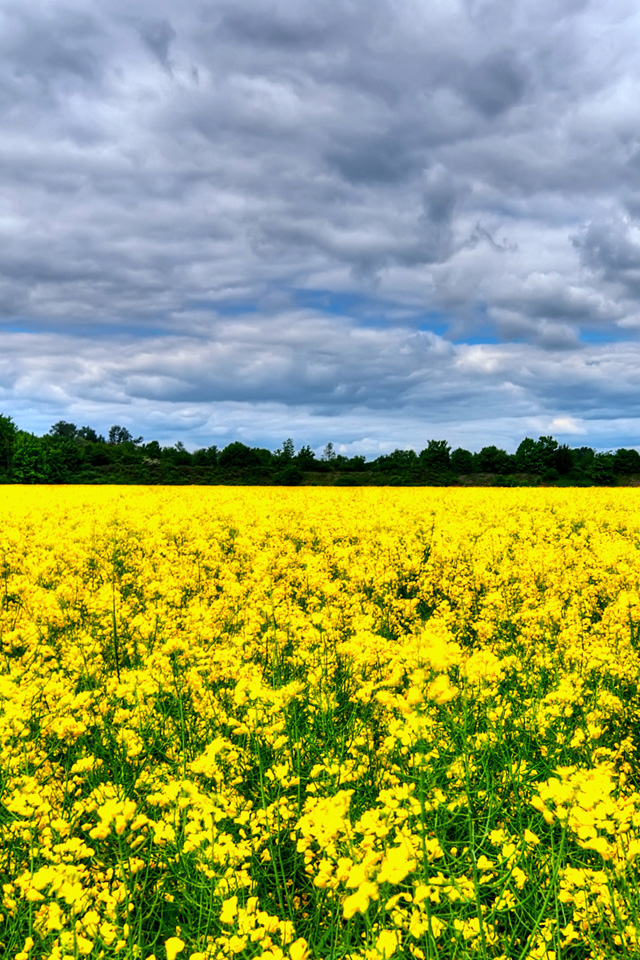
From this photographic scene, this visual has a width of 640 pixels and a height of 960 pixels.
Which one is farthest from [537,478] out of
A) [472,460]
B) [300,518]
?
[300,518]

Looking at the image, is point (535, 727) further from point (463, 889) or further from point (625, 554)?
point (625, 554)

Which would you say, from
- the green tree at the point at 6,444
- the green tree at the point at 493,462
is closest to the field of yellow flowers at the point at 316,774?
the green tree at the point at 493,462

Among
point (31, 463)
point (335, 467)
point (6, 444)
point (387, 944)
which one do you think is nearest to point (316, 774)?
point (387, 944)

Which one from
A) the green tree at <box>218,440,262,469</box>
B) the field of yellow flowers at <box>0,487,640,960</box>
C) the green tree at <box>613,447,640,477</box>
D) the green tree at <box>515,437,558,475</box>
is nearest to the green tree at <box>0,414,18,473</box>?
the green tree at <box>218,440,262,469</box>

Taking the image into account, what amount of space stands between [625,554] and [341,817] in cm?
857

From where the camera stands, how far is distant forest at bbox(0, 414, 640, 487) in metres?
46.7

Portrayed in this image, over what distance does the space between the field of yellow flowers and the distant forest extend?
38.7m

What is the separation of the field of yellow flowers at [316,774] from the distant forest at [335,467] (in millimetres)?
38709

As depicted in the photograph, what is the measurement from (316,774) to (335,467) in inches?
1930

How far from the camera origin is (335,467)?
2053 inches

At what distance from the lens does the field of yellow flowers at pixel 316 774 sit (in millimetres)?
2297

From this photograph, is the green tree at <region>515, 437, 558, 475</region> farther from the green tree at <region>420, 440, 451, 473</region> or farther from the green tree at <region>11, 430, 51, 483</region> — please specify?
the green tree at <region>11, 430, 51, 483</region>

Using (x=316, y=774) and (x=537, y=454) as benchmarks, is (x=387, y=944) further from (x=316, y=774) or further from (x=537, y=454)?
(x=537, y=454)

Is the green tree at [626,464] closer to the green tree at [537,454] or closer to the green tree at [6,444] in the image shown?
the green tree at [537,454]
